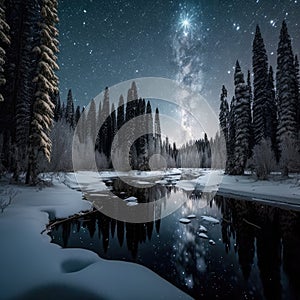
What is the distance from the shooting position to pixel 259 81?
94.9 feet

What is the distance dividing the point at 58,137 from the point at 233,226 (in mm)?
16589

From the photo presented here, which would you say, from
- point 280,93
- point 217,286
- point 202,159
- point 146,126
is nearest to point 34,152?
point 217,286

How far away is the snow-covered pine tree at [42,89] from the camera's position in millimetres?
14336

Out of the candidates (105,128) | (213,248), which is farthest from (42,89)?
(105,128)

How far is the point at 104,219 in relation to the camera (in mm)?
9633

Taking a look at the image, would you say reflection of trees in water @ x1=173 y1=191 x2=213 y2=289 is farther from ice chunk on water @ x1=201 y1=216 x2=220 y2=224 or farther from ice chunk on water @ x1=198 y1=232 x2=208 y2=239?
ice chunk on water @ x1=201 y1=216 x2=220 y2=224

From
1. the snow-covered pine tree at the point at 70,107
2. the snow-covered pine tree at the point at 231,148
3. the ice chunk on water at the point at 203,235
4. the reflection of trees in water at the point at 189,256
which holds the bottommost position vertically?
the reflection of trees in water at the point at 189,256

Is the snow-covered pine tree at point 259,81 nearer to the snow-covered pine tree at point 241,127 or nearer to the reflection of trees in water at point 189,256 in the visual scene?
the snow-covered pine tree at point 241,127

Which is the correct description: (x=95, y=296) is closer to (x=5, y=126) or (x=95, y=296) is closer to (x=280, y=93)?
(x=5, y=126)

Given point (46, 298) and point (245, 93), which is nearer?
point (46, 298)

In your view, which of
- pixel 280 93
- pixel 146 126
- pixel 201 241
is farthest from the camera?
pixel 146 126

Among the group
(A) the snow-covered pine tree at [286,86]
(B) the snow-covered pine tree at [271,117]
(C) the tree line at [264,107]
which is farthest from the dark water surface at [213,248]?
(B) the snow-covered pine tree at [271,117]

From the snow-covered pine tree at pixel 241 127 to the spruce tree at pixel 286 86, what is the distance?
3.82m

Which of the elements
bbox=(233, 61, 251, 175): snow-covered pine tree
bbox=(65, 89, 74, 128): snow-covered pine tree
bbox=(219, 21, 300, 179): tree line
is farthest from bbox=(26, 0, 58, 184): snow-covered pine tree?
bbox=(65, 89, 74, 128): snow-covered pine tree
